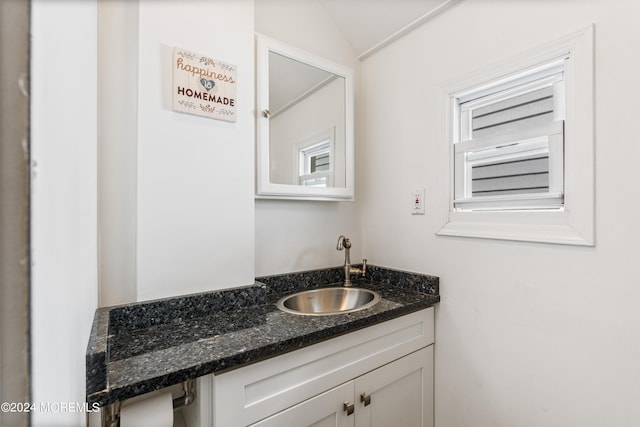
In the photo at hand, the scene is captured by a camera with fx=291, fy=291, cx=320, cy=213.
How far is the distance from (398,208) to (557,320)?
2.62 feet

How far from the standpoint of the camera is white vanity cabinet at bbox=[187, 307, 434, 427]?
82cm

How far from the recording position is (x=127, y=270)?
99cm

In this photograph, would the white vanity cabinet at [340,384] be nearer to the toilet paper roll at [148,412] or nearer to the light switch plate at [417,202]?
the toilet paper roll at [148,412]

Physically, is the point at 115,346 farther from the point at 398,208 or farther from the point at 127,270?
the point at 398,208

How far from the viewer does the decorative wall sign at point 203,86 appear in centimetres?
103

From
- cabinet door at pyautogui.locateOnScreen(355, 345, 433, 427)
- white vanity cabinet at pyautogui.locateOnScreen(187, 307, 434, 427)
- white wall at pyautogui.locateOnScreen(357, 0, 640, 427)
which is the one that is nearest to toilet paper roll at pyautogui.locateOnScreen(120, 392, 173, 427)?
white vanity cabinet at pyautogui.locateOnScreen(187, 307, 434, 427)

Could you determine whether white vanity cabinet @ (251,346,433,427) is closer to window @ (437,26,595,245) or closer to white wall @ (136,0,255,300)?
white wall @ (136,0,255,300)

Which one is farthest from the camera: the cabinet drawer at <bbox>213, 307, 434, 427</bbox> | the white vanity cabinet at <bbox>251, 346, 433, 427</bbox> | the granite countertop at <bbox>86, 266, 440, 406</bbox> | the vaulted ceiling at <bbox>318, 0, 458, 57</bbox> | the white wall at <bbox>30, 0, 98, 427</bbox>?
the vaulted ceiling at <bbox>318, 0, 458, 57</bbox>

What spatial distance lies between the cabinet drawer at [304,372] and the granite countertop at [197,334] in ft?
0.14

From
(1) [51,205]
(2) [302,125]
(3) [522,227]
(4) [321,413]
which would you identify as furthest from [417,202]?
(1) [51,205]

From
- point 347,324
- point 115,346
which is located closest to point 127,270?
point 115,346

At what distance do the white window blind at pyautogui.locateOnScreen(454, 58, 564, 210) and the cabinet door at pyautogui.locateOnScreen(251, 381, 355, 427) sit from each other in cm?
93

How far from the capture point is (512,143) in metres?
1.18

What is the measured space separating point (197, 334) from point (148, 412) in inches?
8.6
